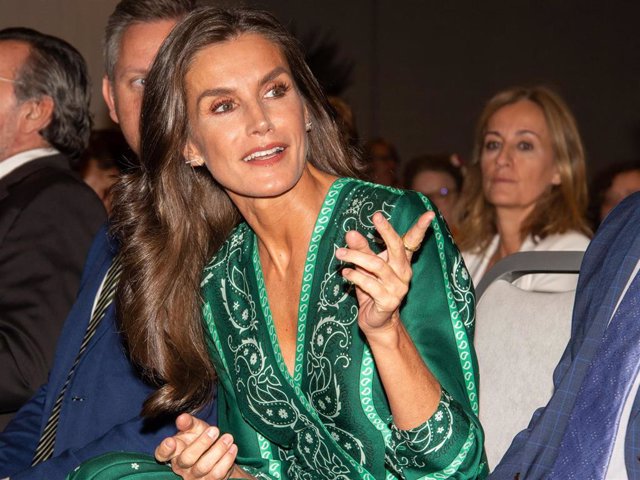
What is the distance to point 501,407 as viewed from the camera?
235cm

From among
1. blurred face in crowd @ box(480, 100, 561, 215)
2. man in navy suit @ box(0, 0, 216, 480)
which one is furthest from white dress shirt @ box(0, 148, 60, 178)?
blurred face in crowd @ box(480, 100, 561, 215)

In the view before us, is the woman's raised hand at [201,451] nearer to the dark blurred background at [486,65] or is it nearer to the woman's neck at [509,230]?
the woman's neck at [509,230]

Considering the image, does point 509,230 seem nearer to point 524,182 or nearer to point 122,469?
point 524,182

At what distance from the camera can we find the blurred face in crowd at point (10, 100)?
12.0ft

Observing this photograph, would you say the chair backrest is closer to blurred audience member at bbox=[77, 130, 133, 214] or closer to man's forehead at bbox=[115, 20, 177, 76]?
man's forehead at bbox=[115, 20, 177, 76]

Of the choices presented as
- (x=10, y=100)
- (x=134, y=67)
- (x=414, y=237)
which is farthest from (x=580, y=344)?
(x=10, y=100)

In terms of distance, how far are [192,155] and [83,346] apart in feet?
2.15

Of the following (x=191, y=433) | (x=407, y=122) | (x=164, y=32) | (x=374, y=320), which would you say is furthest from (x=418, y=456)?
(x=407, y=122)

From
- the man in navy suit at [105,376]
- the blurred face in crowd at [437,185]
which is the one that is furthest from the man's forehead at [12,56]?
the blurred face in crowd at [437,185]

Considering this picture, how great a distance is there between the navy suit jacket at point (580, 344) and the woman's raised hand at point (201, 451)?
1.63ft

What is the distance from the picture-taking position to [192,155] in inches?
94.7

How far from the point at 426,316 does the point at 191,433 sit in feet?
1.70

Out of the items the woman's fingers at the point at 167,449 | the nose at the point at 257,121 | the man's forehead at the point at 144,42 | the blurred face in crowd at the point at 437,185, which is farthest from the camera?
the blurred face in crowd at the point at 437,185

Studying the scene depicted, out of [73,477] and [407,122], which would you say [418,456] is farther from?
[407,122]
